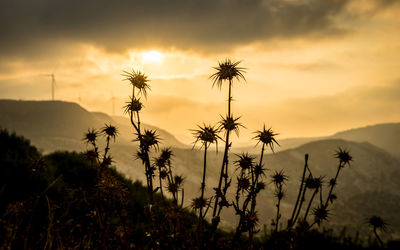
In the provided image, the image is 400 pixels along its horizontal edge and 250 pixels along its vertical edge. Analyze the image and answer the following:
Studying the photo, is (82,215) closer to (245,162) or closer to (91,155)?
(91,155)

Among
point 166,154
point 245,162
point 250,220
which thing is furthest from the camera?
point 166,154

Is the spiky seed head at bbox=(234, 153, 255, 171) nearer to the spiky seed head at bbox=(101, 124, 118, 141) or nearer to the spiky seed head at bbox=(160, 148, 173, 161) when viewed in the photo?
the spiky seed head at bbox=(160, 148, 173, 161)

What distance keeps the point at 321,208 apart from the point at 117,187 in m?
3.58

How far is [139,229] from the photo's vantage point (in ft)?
44.9

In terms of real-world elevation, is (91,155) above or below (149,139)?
below

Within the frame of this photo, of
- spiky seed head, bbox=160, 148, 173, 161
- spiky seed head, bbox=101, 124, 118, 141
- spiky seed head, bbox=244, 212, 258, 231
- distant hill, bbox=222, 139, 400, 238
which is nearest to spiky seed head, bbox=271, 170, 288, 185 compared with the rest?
spiky seed head, bbox=244, 212, 258, 231

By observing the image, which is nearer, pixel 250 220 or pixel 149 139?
pixel 149 139

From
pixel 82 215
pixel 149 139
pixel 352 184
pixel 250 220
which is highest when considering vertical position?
pixel 149 139

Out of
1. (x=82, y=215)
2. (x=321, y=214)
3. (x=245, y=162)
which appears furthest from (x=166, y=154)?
(x=82, y=215)

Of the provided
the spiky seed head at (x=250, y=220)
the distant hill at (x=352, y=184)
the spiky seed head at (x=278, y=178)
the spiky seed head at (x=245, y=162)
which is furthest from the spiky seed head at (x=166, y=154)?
the distant hill at (x=352, y=184)

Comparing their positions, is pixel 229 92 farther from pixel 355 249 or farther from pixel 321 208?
pixel 355 249

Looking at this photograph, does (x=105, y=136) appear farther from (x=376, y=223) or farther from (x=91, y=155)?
(x=376, y=223)

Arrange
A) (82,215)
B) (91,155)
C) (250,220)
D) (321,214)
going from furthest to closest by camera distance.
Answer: (82,215)
(321,214)
(91,155)
(250,220)

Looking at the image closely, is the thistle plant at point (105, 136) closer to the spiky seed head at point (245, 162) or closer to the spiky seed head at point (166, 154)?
the spiky seed head at point (166, 154)
